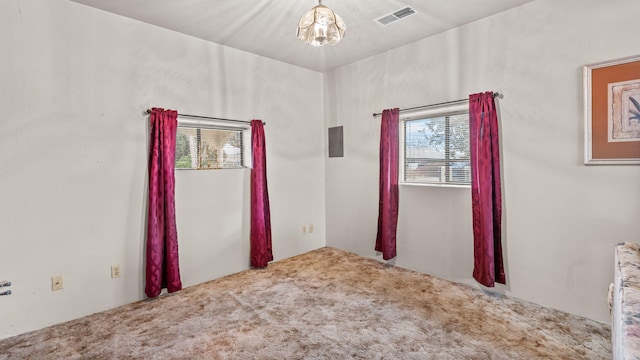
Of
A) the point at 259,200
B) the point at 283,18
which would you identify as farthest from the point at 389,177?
the point at 283,18

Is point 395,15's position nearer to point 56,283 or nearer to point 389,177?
point 389,177

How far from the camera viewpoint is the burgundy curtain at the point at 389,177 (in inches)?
142

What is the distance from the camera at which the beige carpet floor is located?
6.84ft

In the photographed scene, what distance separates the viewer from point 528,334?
2.26 meters

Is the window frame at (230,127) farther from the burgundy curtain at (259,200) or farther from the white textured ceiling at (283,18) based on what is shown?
the white textured ceiling at (283,18)

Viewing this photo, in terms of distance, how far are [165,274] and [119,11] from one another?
2387mm

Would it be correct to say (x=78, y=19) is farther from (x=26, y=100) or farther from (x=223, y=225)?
(x=223, y=225)

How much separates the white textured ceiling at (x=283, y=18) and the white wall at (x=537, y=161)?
26 centimetres

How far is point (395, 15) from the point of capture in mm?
2828

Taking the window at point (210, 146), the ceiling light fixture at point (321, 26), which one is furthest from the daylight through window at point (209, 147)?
the ceiling light fixture at point (321, 26)

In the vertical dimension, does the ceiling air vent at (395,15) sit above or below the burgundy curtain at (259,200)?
above

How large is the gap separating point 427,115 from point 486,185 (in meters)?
1.03

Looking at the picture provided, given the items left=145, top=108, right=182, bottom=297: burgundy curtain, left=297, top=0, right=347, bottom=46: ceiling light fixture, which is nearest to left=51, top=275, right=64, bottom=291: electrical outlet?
left=145, top=108, right=182, bottom=297: burgundy curtain

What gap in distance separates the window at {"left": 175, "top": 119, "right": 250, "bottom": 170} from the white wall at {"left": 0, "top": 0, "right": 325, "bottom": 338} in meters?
0.12
